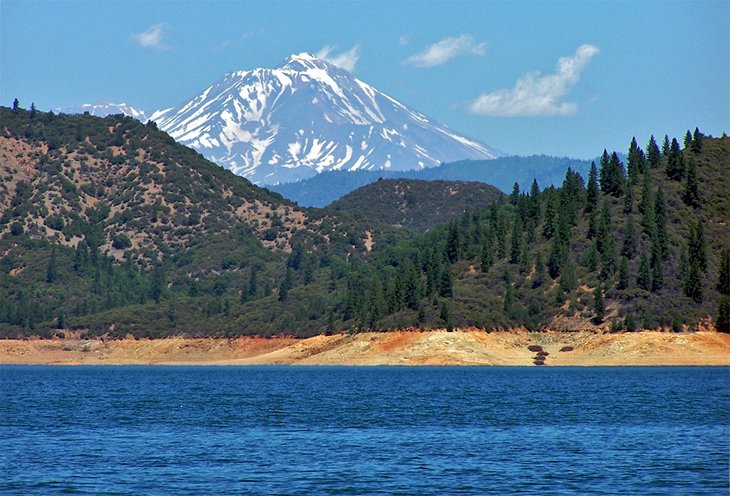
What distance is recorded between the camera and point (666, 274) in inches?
7662

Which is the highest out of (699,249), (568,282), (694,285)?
(699,249)

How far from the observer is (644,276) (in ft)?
624

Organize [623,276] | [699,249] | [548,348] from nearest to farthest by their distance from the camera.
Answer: [548,348]
[623,276]
[699,249]

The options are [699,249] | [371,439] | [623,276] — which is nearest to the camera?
[371,439]

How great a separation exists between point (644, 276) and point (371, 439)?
388 ft

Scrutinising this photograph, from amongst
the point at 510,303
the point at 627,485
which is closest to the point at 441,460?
the point at 627,485

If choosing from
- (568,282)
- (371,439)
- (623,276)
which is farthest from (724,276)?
(371,439)

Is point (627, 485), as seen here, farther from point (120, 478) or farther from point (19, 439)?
point (19, 439)

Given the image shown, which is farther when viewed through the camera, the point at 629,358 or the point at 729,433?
the point at 629,358

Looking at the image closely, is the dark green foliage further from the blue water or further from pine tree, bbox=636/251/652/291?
the blue water

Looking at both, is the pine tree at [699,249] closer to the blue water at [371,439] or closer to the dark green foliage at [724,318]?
the dark green foliage at [724,318]

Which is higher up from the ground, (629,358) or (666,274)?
(666,274)

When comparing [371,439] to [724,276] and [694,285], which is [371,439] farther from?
[724,276]

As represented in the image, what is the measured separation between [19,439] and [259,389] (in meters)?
56.0
